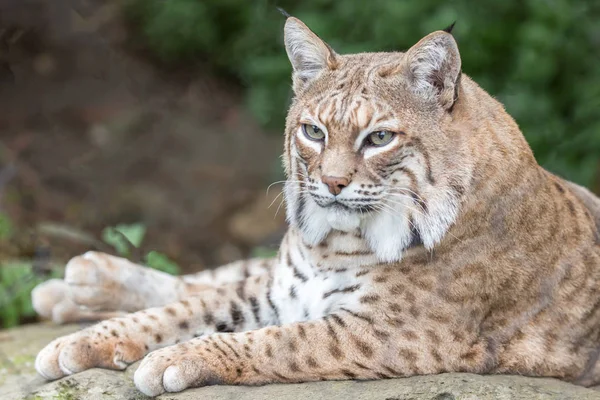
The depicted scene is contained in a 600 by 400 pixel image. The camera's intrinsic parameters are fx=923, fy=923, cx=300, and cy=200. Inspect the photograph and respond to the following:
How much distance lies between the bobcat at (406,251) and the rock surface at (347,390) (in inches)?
2.8

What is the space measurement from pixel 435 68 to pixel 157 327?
5.94 ft

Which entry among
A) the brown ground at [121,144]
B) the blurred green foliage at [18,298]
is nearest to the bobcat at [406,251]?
the blurred green foliage at [18,298]

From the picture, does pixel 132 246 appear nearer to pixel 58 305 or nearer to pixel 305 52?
pixel 58 305

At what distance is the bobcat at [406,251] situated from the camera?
155 inches

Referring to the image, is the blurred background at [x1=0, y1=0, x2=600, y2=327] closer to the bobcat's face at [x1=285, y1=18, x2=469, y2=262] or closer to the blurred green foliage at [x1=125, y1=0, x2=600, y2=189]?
the blurred green foliage at [x1=125, y1=0, x2=600, y2=189]

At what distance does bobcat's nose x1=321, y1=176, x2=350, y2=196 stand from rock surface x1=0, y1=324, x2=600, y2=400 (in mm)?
819

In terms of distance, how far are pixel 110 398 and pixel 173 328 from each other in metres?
0.66

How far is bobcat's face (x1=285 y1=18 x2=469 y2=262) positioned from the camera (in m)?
3.90

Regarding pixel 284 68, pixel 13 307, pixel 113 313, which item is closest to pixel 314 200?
pixel 113 313

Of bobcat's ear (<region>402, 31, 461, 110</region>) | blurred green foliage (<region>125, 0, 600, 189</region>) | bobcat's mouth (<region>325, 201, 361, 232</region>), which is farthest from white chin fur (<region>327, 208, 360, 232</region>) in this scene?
blurred green foliage (<region>125, 0, 600, 189</region>)

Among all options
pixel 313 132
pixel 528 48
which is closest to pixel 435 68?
pixel 313 132

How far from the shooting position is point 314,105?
4125mm

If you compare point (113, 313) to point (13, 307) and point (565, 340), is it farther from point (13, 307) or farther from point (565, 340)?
point (565, 340)

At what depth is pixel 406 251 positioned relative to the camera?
4.05 m
